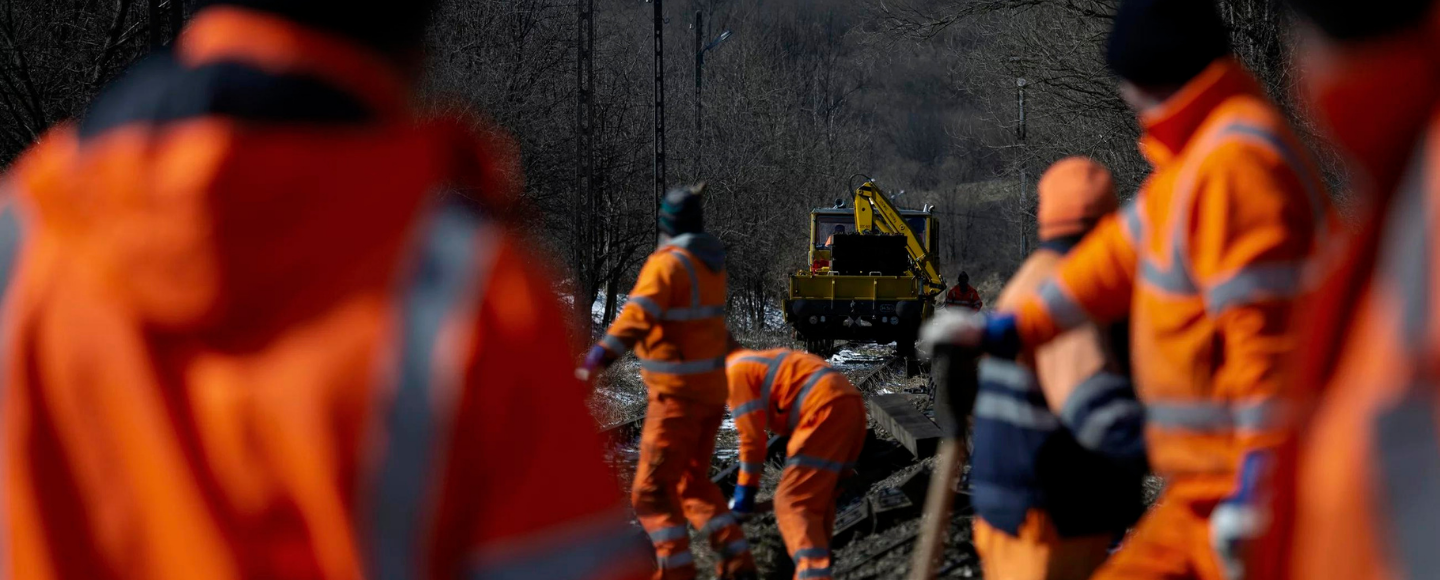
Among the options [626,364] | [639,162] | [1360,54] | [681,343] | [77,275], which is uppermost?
[639,162]

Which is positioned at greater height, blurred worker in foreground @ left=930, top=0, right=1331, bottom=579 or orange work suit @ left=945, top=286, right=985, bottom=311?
blurred worker in foreground @ left=930, top=0, right=1331, bottom=579

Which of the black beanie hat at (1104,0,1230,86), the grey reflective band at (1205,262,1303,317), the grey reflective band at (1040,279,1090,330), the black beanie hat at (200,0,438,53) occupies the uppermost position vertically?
the black beanie hat at (1104,0,1230,86)

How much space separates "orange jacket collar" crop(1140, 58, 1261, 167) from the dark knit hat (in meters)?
3.90

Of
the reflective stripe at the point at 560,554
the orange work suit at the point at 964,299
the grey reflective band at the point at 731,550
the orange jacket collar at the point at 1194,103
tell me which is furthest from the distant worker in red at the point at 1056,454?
the orange work suit at the point at 964,299

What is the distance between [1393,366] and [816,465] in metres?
5.46

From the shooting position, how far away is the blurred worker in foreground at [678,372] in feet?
21.4

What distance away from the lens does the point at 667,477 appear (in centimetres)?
656

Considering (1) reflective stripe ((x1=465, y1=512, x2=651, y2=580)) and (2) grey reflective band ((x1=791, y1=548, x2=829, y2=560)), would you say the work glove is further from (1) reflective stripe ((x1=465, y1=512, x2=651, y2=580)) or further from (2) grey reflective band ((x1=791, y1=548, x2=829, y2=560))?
(2) grey reflective band ((x1=791, y1=548, x2=829, y2=560))

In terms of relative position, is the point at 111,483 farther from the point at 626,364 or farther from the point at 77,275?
the point at 626,364

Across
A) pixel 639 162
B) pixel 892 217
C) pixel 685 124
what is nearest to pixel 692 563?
pixel 892 217

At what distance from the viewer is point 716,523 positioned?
6.61m

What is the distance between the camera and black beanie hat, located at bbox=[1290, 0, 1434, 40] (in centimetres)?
110

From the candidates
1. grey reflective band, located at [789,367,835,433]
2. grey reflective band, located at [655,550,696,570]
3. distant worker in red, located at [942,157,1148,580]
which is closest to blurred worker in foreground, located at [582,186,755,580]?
grey reflective band, located at [655,550,696,570]

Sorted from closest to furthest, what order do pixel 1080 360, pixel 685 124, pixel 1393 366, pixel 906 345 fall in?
pixel 1393 366 → pixel 1080 360 → pixel 906 345 → pixel 685 124
